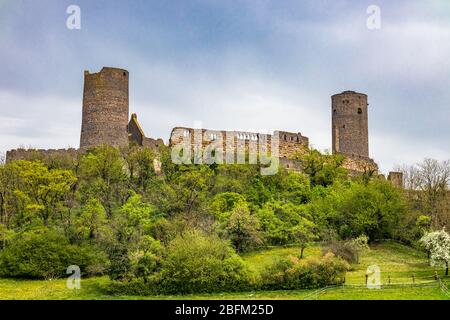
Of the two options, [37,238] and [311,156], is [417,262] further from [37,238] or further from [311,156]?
[37,238]

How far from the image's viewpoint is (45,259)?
39.0m

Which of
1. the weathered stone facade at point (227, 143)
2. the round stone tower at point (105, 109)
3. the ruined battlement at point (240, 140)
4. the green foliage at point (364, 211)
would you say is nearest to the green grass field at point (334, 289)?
the green foliage at point (364, 211)

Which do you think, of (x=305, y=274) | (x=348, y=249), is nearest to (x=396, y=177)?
(x=348, y=249)

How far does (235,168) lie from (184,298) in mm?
17888

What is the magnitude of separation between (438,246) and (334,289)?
7236 millimetres

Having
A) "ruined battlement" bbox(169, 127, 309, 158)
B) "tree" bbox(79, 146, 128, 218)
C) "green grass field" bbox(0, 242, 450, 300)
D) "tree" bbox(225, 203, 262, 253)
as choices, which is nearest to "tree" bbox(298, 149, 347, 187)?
"ruined battlement" bbox(169, 127, 309, 158)

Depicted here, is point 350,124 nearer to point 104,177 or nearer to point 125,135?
point 125,135

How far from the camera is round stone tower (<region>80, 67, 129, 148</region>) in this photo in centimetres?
5150

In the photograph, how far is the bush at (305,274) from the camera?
3597cm

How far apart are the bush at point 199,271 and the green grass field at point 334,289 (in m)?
0.84

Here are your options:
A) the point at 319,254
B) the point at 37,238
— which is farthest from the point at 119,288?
the point at 319,254

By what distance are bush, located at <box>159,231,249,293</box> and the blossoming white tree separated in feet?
31.6

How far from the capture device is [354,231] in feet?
152
